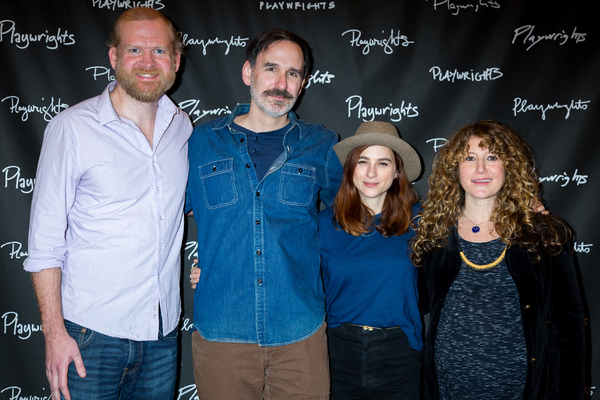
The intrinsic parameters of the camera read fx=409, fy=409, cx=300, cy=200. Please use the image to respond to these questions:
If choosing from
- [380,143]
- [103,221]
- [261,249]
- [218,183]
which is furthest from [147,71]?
[380,143]

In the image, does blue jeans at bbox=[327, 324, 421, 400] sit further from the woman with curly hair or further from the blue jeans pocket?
the blue jeans pocket

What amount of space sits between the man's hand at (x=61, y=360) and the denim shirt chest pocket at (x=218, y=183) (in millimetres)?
812

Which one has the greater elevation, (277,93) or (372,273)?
(277,93)

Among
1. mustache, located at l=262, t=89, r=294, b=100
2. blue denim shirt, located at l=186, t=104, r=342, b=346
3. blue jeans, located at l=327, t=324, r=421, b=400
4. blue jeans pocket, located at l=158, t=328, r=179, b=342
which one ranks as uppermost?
mustache, located at l=262, t=89, r=294, b=100

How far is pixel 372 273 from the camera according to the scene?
2029mm

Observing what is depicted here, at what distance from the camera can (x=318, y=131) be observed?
221cm

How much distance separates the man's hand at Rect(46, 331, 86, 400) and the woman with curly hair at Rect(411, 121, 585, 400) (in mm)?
1530

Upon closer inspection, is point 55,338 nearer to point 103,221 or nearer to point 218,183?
point 103,221

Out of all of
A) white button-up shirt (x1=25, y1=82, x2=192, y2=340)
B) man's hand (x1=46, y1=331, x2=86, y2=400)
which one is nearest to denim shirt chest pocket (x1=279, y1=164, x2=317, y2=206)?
white button-up shirt (x1=25, y1=82, x2=192, y2=340)

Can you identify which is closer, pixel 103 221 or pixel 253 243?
pixel 103 221

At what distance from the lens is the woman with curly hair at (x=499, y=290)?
1.77 m

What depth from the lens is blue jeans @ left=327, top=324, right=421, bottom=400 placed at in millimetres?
1970

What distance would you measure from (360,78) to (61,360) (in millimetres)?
2164

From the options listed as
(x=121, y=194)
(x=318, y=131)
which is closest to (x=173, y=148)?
(x=121, y=194)
